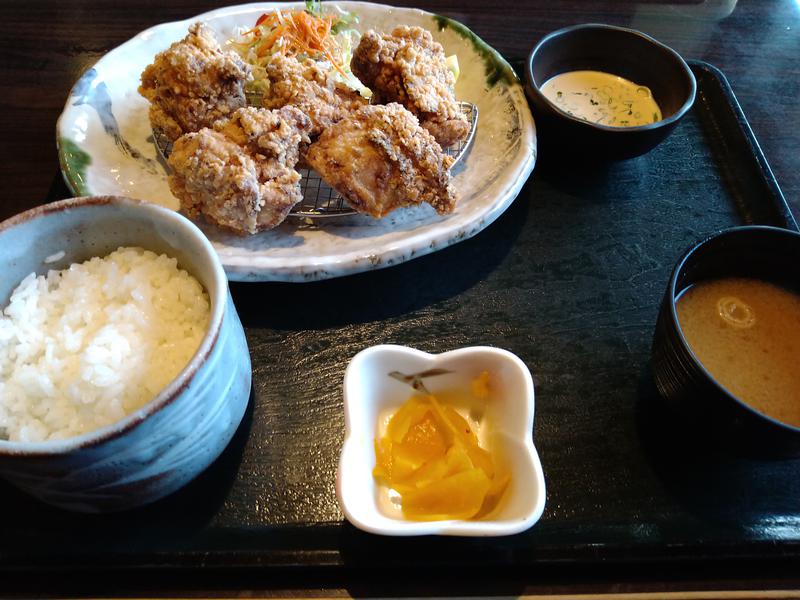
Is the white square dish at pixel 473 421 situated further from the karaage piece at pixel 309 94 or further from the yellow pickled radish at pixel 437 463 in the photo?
the karaage piece at pixel 309 94

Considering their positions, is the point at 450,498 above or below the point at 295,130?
below

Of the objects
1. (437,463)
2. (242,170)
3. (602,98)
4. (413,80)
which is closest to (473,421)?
(437,463)

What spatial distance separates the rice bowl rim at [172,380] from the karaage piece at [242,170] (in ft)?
1.10

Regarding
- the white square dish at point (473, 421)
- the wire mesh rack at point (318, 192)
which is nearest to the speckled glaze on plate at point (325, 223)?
the wire mesh rack at point (318, 192)

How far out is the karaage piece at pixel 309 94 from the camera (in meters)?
2.14

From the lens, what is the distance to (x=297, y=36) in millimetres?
2539

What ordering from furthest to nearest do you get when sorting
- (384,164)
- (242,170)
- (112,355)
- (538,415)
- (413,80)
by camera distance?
(413,80) → (384,164) → (242,170) → (538,415) → (112,355)

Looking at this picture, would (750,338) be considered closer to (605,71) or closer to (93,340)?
(605,71)

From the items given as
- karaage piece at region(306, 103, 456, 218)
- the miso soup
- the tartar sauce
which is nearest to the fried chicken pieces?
karaage piece at region(306, 103, 456, 218)

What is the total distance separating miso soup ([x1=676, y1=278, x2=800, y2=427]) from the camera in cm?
154

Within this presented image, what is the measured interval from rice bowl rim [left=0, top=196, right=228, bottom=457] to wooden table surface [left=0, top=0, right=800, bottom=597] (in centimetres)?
92

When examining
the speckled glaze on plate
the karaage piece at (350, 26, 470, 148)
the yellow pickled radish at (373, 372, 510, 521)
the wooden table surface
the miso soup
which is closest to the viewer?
the yellow pickled radish at (373, 372, 510, 521)

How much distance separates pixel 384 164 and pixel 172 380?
1053 millimetres

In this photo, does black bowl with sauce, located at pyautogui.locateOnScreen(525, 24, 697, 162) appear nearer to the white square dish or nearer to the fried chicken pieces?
the fried chicken pieces
